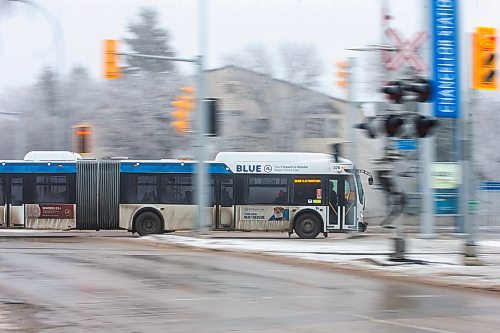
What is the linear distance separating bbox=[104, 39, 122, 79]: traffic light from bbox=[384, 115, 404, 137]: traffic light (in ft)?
32.3

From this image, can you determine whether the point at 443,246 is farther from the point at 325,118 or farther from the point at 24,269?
the point at 325,118

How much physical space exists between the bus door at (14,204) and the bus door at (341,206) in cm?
1205

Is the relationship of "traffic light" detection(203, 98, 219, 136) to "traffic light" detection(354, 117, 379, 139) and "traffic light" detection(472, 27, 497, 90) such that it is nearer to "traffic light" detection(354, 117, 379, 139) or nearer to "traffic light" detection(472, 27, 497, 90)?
"traffic light" detection(354, 117, 379, 139)

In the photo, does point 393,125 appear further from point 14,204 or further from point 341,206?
point 14,204

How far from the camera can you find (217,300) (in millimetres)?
11648

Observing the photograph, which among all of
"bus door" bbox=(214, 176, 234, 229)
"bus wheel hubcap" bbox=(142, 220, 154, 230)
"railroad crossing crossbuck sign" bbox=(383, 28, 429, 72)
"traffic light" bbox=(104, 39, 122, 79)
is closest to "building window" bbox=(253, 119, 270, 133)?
"bus door" bbox=(214, 176, 234, 229)

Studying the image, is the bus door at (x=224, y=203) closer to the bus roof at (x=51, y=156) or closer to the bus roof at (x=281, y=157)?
the bus roof at (x=281, y=157)

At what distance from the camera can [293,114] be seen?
193 feet

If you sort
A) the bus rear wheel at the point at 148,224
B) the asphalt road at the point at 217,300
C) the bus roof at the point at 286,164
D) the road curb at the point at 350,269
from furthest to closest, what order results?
the bus rear wheel at the point at 148,224, the bus roof at the point at 286,164, the road curb at the point at 350,269, the asphalt road at the point at 217,300

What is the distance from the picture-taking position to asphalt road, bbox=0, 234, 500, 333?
945cm

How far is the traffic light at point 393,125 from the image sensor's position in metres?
16.6

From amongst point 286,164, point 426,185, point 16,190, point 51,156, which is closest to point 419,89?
point 426,185

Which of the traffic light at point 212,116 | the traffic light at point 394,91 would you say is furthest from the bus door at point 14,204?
the traffic light at point 394,91

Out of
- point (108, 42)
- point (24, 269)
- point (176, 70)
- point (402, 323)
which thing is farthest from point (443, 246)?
point (176, 70)
